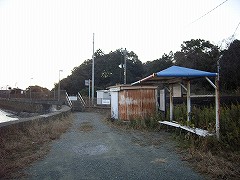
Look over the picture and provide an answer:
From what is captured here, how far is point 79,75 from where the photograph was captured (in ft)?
200

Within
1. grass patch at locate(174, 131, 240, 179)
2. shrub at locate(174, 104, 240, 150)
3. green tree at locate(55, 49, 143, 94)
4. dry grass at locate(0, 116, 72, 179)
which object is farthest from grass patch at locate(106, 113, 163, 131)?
green tree at locate(55, 49, 143, 94)

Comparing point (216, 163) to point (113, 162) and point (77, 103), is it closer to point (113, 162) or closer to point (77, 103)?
point (113, 162)

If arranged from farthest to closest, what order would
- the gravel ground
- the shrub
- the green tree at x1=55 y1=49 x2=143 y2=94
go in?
the green tree at x1=55 y1=49 x2=143 y2=94 → the shrub → the gravel ground

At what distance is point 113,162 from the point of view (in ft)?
19.0

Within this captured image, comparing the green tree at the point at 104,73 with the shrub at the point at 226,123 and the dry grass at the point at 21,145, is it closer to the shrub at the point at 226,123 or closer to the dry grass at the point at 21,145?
the dry grass at the point at 21,145

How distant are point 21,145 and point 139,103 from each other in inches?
299

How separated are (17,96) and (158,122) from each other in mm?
48927

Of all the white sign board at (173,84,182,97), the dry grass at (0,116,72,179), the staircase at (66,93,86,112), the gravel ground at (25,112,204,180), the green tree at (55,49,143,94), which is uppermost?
the green tree at (55,49,143,94)

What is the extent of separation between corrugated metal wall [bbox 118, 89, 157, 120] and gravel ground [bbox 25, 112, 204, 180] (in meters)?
4.81

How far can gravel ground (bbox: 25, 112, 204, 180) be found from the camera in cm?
480

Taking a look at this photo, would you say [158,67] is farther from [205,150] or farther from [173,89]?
[205,150]

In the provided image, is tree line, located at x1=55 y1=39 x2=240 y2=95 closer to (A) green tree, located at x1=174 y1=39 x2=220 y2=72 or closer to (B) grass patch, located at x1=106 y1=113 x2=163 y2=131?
(A) green tree, located at x1=174 y1=39 x2=220 y2=72

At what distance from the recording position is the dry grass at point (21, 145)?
17.0ft

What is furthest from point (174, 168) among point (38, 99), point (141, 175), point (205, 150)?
point (38, 99)
